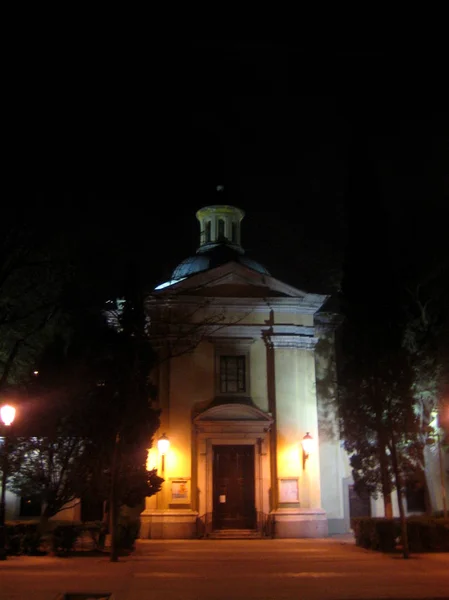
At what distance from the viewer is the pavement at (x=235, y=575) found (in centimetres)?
1260

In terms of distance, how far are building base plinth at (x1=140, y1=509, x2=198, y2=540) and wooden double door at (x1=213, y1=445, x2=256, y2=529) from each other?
1.16 meters

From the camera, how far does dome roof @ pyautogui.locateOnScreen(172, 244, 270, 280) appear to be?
107ft

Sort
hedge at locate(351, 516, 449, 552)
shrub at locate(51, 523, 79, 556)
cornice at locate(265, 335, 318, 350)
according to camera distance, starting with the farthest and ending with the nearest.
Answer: cornice at locate(265, 335, 318, 350) < hedge at locate(351, 516, 449, 552) < shrub at locate(51, 523, 79, 556)

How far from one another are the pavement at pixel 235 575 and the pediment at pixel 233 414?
647 centimetres

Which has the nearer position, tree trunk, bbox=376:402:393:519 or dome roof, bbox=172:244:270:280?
tree trunk, bbox=376:402:393:519

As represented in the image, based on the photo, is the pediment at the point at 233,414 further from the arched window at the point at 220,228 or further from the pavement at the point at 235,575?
the arched window at the point at 220,228

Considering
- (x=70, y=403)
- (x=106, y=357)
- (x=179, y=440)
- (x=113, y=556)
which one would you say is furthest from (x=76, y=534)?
(x=179, y=440)

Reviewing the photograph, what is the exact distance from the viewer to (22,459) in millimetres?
21453

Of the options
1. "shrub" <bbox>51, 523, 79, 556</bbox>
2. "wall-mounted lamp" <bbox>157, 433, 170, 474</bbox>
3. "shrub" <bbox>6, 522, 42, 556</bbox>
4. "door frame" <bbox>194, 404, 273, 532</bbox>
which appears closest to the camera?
"shrub" <bbox>6, 522, 42, 556</bbox>

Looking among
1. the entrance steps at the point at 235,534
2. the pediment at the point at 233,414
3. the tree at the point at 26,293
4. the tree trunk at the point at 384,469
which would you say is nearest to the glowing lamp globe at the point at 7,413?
the tree at the point at 26,293

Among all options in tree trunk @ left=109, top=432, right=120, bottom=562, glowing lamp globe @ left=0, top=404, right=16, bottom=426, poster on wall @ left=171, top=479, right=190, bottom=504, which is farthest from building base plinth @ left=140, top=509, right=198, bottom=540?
glowing lamp globe @ left=0, top=404, right=16, bottom=426

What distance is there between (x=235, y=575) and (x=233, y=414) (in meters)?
12.3

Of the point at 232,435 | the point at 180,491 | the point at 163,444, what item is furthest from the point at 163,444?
the point at 232,435

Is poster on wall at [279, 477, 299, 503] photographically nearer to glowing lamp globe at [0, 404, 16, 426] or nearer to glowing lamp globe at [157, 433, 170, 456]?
glowing lamp globe at [157, 433, 170, 456]
